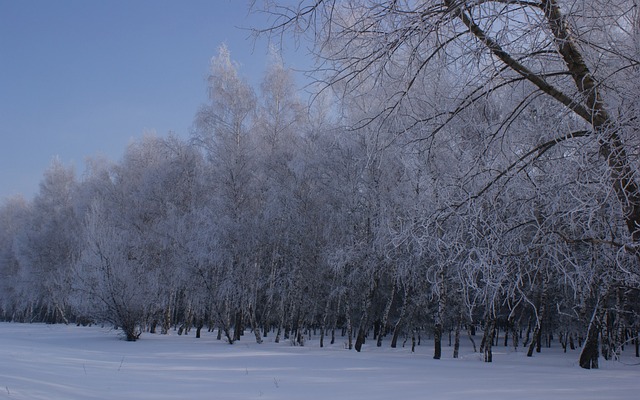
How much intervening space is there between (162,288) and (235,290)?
4905 millimetres

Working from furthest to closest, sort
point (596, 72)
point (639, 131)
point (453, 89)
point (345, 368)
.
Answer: point (345, 368), point (453, 89), point (596, 72), point (639, 131)

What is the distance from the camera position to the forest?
3.44 meters

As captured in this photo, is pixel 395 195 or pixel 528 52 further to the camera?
pixel 395 195

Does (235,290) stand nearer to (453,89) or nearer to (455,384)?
(455,384)

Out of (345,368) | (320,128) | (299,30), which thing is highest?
(320,128)

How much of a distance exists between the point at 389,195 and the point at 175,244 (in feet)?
35.8

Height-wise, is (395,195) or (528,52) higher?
(395,195)

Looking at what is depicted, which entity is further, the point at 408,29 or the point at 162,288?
the point at 162,288

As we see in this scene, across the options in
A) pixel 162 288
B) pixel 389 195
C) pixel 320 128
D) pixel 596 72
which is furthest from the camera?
pixel 162 288

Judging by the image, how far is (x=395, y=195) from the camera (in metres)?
14.9

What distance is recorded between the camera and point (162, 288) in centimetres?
2153

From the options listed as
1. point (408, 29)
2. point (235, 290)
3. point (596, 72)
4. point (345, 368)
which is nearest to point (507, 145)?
point (596, 72)

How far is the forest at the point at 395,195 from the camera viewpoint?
344cm

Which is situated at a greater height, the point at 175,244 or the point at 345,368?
the point at 175,244
